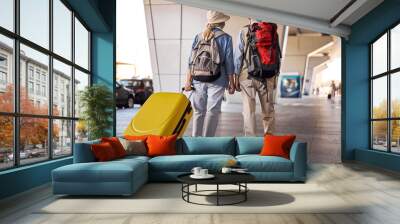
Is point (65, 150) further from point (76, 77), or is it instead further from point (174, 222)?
point (174, 222)

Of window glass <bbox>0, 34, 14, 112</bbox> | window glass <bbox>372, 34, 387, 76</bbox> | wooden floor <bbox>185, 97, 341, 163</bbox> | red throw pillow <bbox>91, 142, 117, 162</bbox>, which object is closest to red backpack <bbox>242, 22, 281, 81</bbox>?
wooden floor <bbox>185, 97, 341, 163</bbox>

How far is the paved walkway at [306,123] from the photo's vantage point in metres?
8.95

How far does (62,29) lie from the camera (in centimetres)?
729

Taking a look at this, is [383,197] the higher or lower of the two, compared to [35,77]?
lower

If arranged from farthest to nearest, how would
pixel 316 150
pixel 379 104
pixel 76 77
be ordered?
pixel 316 150, pixel 379 104, pixel 76 77

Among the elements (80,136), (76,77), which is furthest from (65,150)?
(76,77)

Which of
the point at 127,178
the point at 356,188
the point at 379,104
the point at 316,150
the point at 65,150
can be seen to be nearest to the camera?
the point at 127,178

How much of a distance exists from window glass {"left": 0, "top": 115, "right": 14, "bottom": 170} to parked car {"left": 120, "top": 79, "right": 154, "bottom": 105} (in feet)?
14.5

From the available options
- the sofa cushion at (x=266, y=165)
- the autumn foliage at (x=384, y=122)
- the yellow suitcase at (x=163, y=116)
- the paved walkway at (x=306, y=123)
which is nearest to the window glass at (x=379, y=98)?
the autumn foliage at (x=384, y=122)

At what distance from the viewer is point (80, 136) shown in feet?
27.0

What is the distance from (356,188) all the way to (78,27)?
5777mm

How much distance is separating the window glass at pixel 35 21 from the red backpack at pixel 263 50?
4.18 metres

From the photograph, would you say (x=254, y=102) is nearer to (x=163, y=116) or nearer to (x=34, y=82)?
(x=163, y=116)

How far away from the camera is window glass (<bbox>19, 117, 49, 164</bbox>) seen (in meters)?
5.77
